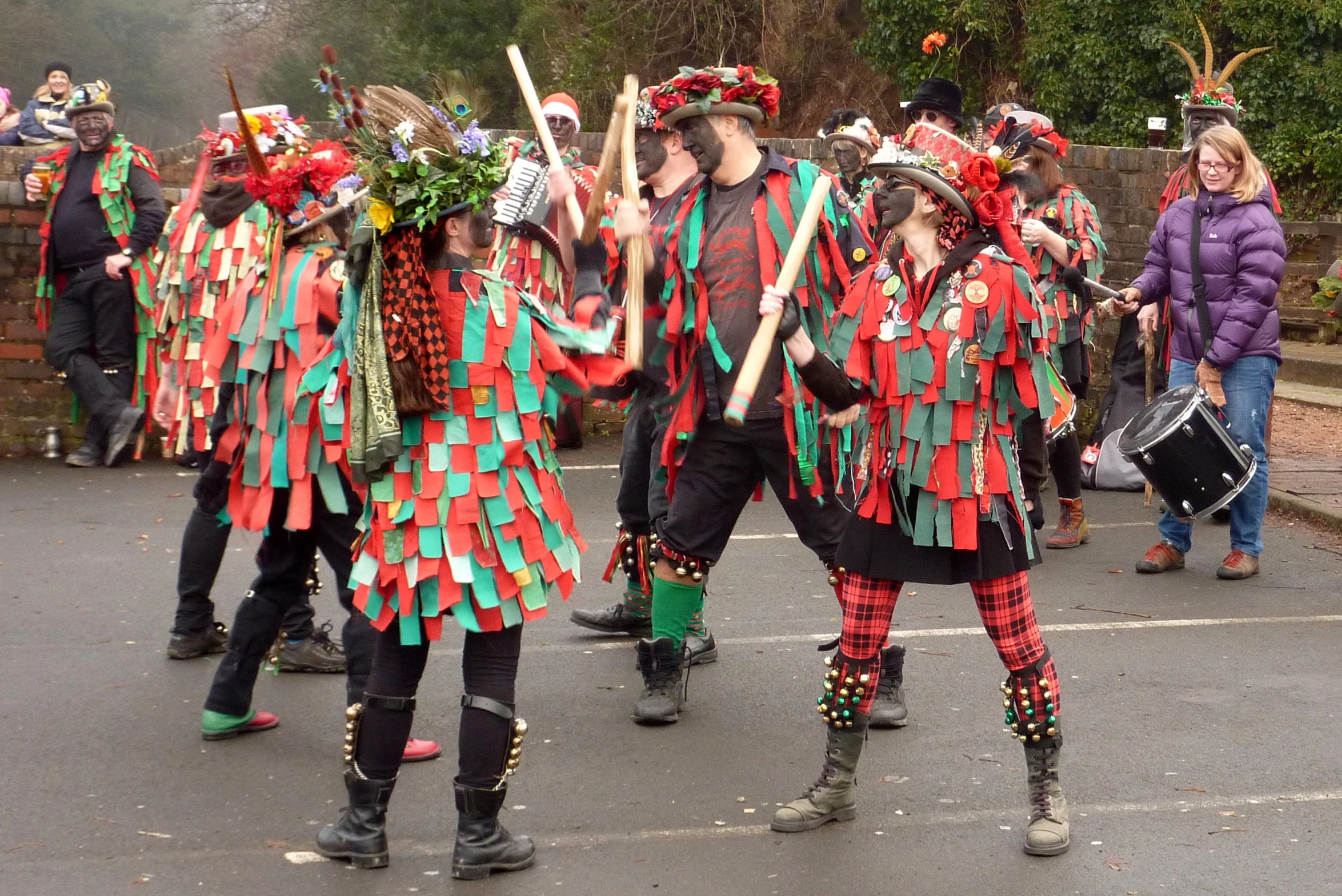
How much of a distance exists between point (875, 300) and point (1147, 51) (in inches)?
644

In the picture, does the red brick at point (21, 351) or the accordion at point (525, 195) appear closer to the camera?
the accordion at point (525, 195)

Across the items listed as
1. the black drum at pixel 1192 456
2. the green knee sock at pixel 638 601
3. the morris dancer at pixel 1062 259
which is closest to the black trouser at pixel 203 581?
the green knee sock at pixel 638 601

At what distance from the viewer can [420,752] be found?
15.6ft

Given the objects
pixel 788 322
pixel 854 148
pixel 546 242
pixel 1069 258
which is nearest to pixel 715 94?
pixel 788 322

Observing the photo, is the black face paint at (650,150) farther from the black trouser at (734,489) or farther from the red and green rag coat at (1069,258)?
the red and green rag coat at (1069,258)

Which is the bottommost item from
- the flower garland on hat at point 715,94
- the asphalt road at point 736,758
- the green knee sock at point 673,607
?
the asphalt road at point 736,758

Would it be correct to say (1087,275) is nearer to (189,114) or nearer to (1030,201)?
(1030,201)

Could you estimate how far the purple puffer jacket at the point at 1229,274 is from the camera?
6891 mm

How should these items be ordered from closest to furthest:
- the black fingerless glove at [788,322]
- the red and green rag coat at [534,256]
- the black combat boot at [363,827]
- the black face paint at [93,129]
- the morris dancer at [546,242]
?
1. the black fingerless glove at [788,322]
2. the black combat boot at [363,827]
3. the morris dancer at [546,242]
4. the red and green rag coat at [534,256]
5. the black face paint at [93,129]

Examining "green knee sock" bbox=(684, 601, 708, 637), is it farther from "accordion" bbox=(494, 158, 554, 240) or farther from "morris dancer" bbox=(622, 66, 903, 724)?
"accordion" bbox=(494, 158, 554, 240)

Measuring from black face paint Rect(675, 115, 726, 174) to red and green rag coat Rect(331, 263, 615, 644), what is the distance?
4.08 ft

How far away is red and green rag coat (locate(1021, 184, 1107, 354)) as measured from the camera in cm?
768

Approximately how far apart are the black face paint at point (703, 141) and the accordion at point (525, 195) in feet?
5.23

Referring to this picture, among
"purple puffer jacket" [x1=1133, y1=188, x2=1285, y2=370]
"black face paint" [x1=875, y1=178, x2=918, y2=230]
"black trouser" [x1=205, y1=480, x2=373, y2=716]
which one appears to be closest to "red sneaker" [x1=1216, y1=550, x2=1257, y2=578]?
"purple puffer jacket" [x1=1133, y1=188, x2=1285, y2=370]
